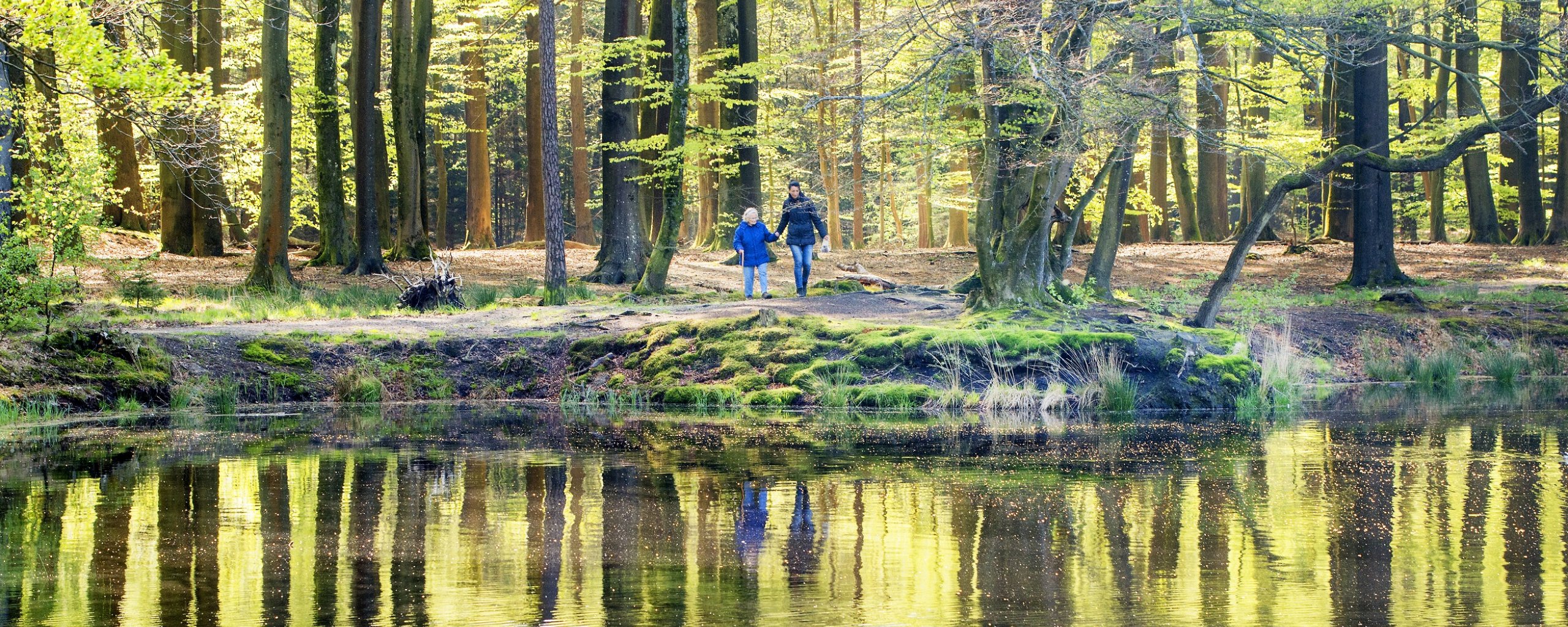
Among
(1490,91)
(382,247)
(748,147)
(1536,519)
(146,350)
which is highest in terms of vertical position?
(1490,91)

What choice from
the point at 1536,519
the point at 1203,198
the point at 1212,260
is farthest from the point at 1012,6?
the point at 1203,198

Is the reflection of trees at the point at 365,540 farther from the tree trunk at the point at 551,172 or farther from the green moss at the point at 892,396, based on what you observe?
the tree trunk at the point at 551,172

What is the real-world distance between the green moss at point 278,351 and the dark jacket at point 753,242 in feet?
19.8

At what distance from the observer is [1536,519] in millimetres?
7508

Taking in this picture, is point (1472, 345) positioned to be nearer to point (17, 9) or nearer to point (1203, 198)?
point (1203, 198)

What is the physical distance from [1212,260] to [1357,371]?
31.3ft

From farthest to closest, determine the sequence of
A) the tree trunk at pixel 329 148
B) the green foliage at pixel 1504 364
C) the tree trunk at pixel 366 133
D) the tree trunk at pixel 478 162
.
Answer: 1. the tree trunk at pixel 478 162
2. the tree trunk at pixel 366 133
3. the tree trunk at pixel 329 148
4. the green foliage at pixel 1504 364

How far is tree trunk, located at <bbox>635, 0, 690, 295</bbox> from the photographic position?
1920 cm

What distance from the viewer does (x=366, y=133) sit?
2344 cm

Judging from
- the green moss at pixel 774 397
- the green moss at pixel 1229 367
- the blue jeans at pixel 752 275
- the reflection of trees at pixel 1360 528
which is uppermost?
the blue jeans at pixel 752 275

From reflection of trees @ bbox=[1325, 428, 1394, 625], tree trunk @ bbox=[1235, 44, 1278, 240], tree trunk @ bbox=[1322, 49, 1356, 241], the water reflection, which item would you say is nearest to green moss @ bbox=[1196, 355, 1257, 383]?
reflection of trees @ bbox=[1325, 428, 1394, 625]

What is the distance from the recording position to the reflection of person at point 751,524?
6.79 meters

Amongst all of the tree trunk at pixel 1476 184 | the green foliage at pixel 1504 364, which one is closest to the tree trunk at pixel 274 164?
the green foliage at pixel 1504 364

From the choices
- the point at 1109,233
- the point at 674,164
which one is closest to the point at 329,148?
the point at 674,164
